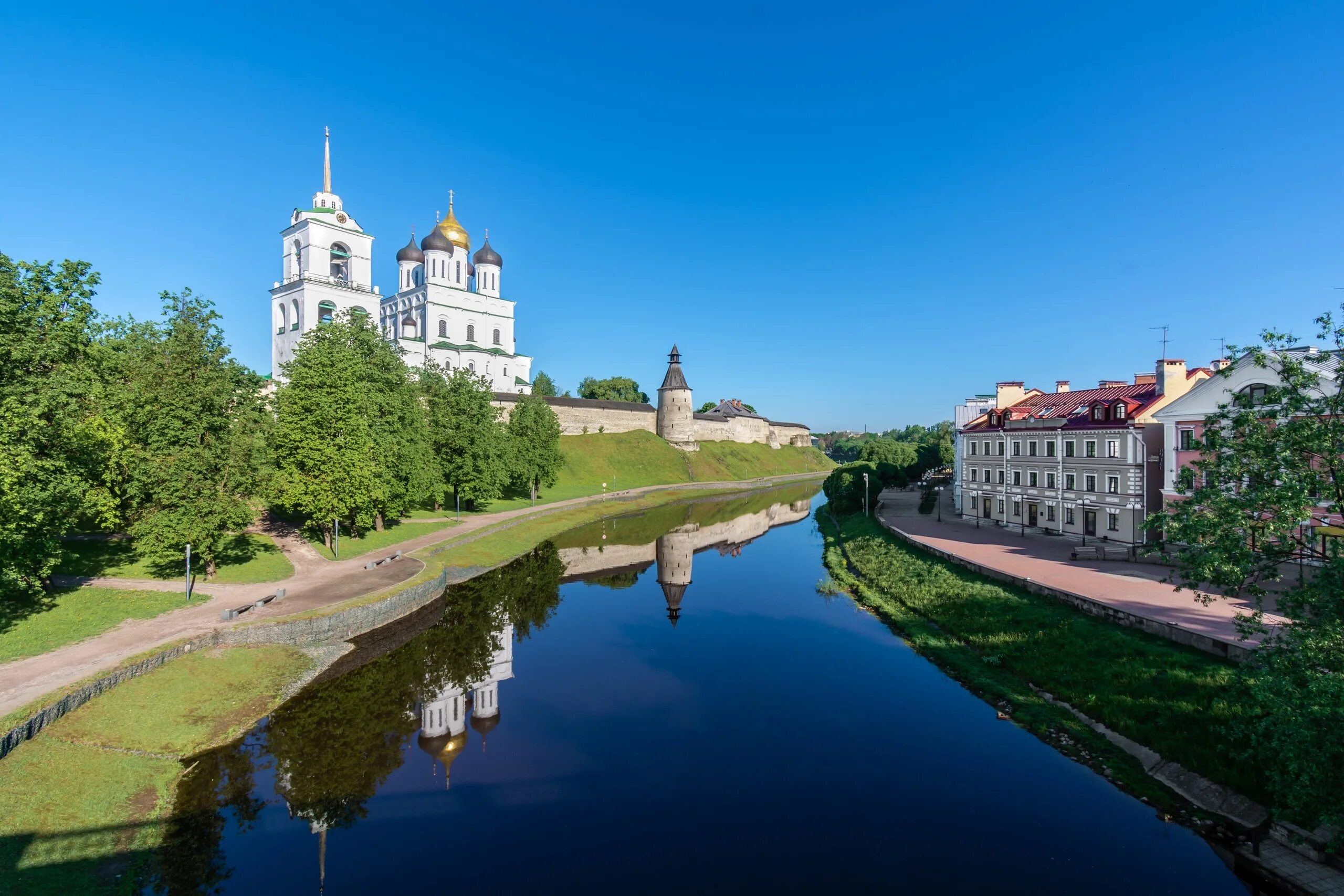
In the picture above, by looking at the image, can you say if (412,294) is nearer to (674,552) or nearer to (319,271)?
(319,271)

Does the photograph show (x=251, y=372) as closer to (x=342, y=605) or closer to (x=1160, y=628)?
(x=342, y=605)

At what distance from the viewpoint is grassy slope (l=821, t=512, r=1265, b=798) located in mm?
14562

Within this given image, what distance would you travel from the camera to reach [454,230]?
84625 mm

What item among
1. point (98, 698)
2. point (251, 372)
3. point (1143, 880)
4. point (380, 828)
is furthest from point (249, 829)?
point (251, 372)

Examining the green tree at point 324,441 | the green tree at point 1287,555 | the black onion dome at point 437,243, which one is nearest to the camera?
the green tree at point 1287,555

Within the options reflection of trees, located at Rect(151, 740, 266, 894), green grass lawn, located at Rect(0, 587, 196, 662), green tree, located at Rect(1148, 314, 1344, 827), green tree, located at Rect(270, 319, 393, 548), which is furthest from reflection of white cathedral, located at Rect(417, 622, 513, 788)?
green tree, located at Rect(1148, 314, 1344, 827)

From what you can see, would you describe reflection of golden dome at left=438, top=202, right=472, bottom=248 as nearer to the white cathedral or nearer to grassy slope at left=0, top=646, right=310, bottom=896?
the white cathedral

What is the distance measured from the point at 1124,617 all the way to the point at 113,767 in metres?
26.2

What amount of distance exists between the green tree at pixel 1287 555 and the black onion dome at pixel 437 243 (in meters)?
81.8

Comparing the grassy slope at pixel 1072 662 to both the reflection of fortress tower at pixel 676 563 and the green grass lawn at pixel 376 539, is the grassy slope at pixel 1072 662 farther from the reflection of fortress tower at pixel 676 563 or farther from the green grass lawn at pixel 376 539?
the green grass lawn at pixel 376 539

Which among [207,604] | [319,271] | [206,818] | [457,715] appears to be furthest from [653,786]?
[319,271]

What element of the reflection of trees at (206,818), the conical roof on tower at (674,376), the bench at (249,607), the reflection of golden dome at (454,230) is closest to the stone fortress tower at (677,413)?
the conical roof on tower at (674,376)

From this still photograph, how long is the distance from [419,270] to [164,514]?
225 ft

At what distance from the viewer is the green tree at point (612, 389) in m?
126
